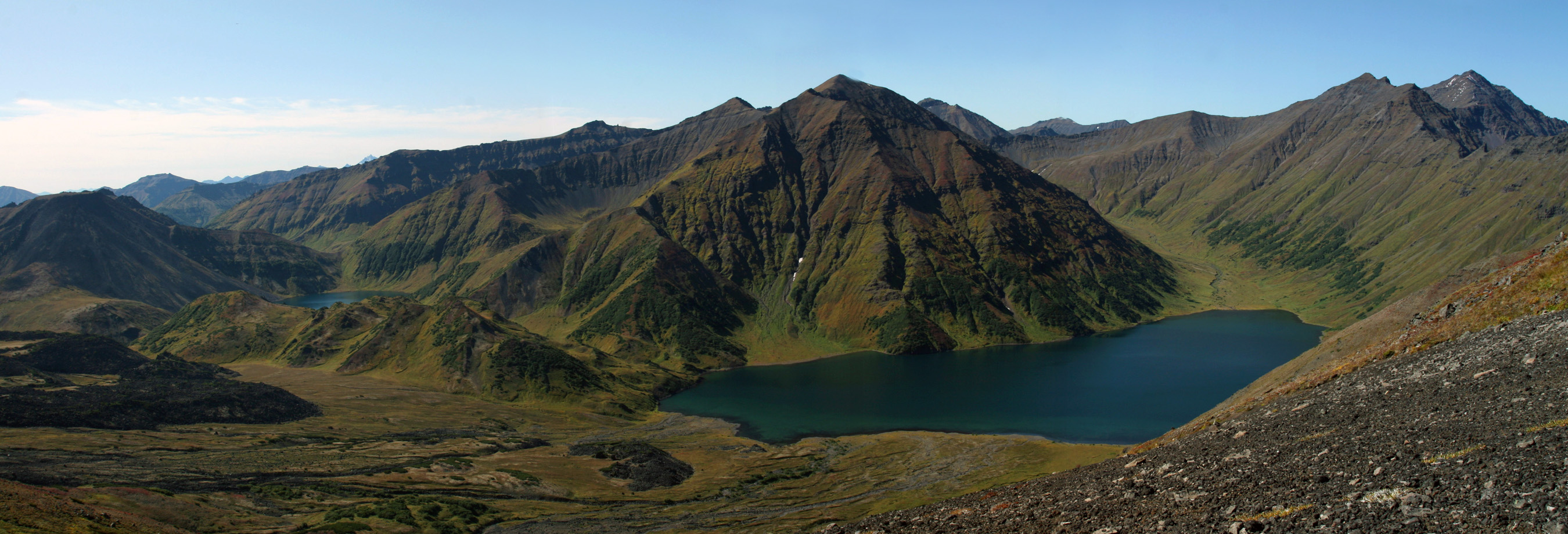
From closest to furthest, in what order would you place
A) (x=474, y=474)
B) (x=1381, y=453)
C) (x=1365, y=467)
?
(x=1365, y=467) < (x=1381, y=453) < (x=474, y=474)

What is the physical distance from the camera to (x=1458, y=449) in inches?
1314

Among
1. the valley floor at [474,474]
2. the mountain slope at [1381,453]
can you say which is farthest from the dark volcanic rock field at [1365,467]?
the valley floor at [474,474]

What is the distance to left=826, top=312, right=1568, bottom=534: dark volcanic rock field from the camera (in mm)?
27953

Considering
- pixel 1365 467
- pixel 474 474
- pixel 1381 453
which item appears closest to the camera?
pixel 1365 467

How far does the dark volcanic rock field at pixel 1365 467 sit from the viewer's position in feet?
91.7

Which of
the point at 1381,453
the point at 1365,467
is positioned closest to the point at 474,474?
the point at 1365,467

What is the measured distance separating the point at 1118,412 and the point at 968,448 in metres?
53.3

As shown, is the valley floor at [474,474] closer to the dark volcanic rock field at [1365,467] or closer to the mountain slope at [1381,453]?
the mountain slope at [1381,453]

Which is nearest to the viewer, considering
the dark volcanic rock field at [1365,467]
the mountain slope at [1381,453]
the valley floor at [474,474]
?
the dark volcanic rock field at [1365,467]

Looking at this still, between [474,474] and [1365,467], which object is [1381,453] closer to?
[1365,467]

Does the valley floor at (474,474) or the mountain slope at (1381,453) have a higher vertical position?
the mountain slope at (1381,453)

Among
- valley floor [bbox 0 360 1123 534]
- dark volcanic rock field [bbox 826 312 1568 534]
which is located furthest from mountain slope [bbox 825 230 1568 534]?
valley floor [bbox 0 360 1123 534]

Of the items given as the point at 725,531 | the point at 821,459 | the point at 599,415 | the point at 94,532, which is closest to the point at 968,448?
the point at 821,459

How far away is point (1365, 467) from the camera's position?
1339 inches
